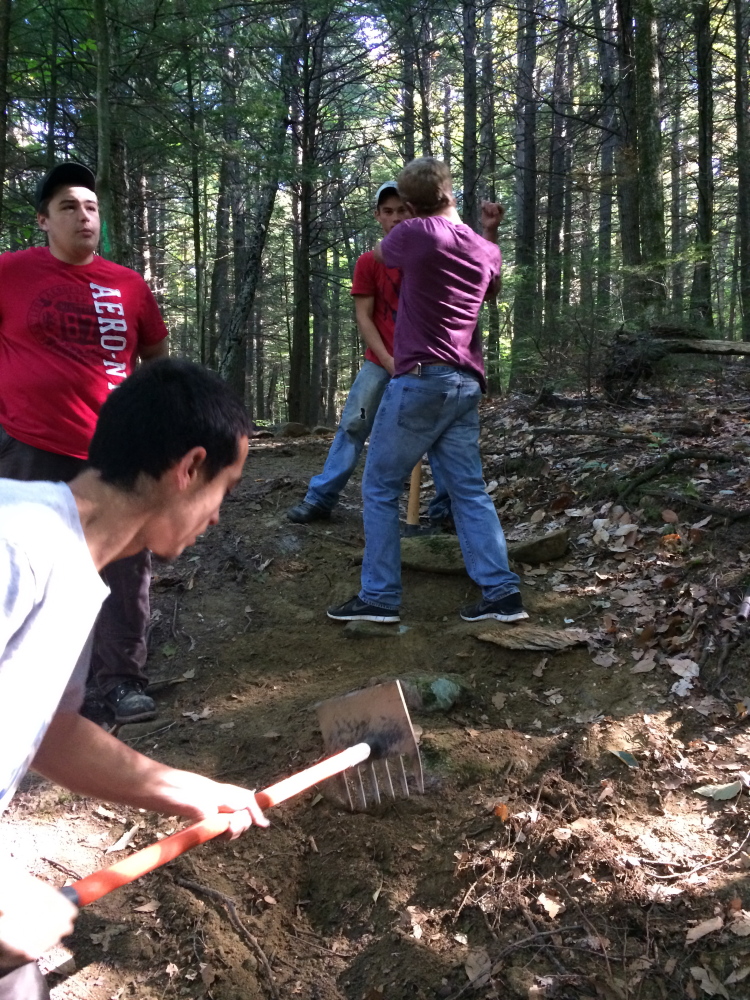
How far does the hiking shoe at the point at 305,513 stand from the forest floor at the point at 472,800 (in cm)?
45

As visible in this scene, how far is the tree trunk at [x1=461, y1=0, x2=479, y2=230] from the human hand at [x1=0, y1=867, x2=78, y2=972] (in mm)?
12638

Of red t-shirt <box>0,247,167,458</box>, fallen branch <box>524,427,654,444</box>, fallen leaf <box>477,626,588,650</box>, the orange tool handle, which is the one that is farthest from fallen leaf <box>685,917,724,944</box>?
fallen branch <box>524,427,654,444</box>

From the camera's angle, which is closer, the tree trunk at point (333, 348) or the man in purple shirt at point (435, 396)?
the man in purple shirt at point (435, 396)

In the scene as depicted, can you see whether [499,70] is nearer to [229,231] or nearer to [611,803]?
[229,231]

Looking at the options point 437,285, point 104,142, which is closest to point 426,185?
point 437,285

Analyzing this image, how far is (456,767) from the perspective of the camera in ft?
9.89

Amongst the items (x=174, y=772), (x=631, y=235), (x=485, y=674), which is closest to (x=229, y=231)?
(x=631, y=235)

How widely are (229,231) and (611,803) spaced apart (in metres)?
20.6

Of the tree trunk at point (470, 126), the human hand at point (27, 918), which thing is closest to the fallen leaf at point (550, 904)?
the human hand at point (27, 918)

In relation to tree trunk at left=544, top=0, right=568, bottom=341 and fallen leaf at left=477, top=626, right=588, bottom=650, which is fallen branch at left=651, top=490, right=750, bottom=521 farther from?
tree trunk at left=544, top=0, right=568, bottom=341

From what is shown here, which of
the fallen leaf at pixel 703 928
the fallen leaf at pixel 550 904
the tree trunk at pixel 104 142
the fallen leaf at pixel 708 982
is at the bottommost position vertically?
the fallen leaf at pixel 708 982

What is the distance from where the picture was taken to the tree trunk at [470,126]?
12562mm

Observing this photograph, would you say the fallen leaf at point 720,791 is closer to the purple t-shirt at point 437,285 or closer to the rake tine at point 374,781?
the rake tine at point 374,781

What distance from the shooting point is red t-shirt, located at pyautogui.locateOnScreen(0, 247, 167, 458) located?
10.7 feet
